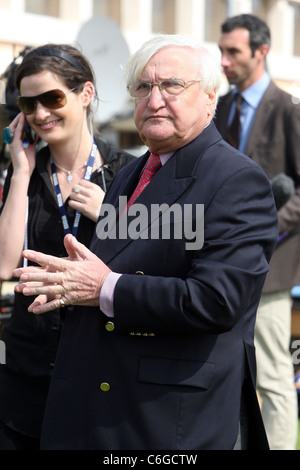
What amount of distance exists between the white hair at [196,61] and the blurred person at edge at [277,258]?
1.63 m

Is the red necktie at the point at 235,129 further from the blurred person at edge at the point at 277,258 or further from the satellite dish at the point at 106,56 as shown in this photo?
the satellite dish at the point at 106,56

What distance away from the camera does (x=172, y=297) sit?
212 cm

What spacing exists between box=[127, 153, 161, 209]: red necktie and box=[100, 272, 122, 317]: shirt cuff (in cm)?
33

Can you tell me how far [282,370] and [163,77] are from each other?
7.46 feet

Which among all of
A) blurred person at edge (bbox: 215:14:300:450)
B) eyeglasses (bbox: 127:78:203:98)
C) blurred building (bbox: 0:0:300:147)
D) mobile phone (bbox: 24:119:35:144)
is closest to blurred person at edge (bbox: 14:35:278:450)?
eyeglasses (bbox: 127:78:203:98)

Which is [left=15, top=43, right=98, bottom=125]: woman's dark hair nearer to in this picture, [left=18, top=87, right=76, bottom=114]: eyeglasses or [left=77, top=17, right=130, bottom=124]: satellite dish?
[left=18, top=87, right=76, bottom=114]: eyeglasses

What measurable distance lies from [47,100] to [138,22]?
13019 millimetres

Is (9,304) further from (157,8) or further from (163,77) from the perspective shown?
(157,8)

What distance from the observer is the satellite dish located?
8.33 meters

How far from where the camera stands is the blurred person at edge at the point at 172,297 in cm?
214

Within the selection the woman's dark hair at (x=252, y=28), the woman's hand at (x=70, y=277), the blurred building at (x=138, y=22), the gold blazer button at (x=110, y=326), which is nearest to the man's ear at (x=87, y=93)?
the woman's hand at (x=70, y=277)

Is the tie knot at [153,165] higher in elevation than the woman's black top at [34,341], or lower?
higher

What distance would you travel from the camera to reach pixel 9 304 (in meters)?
4.22
